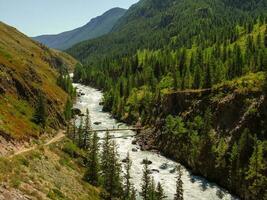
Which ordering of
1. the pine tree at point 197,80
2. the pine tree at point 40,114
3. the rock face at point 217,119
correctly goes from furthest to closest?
the pine tree at point 197,80 < the pine tree at point 40,114 < the rock face at point 217,119

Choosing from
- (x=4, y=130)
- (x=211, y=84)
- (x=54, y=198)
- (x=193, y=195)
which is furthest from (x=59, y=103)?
(x=54, y=198)

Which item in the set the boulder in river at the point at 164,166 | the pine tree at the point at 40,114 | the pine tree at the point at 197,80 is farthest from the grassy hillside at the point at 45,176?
the pine tree at the point at 197,80

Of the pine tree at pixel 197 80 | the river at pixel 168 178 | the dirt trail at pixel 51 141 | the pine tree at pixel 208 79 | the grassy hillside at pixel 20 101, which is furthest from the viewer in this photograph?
the pine tree at pixel 197 80

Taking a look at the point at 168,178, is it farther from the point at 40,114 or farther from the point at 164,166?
the point at 40,114

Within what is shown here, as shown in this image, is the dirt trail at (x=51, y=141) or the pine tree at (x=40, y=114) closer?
the dirt trail at (x=51, y=141)

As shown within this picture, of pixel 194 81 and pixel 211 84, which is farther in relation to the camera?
pixel 194 81

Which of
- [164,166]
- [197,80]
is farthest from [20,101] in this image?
[197,80]

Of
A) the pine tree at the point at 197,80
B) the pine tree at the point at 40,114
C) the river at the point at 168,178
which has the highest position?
the pine tree at the point at 197,80

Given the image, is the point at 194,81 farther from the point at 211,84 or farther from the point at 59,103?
the point at 59,103

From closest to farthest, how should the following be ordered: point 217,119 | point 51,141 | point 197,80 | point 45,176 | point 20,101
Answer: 1. point 45,176
2. point 51,141
3. point 217,119
4. point 20,101
5. point 197,80

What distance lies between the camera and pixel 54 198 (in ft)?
225

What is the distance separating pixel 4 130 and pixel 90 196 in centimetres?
2600

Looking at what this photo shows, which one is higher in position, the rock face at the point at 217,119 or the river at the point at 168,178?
the rock face at the point at 217,119

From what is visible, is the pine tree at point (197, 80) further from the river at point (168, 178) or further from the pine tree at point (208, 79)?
the river at point (168, 178)
